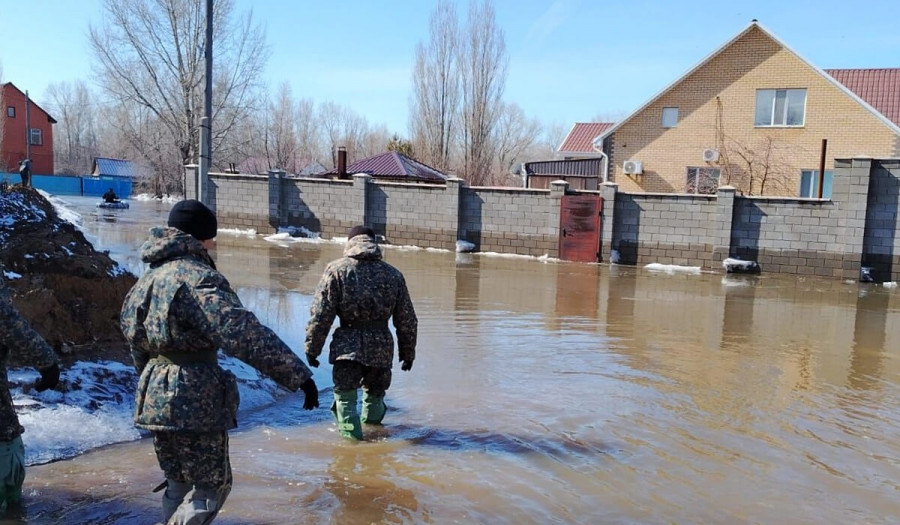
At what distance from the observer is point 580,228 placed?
18.6 meters

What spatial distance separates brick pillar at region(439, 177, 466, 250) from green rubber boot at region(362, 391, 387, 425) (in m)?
15.3

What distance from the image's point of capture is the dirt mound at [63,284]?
203 inches

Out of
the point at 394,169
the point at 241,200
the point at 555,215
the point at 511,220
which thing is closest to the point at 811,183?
the point at 555,215

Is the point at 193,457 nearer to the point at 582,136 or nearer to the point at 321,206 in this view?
the point at 321,206

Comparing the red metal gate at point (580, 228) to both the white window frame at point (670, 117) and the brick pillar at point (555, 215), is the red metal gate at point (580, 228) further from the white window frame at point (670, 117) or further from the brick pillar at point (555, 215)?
the white window frame at point (670, 117)

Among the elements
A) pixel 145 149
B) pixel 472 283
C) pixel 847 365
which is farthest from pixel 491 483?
pixel 145 149

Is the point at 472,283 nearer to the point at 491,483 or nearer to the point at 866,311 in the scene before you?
the point at 866,311

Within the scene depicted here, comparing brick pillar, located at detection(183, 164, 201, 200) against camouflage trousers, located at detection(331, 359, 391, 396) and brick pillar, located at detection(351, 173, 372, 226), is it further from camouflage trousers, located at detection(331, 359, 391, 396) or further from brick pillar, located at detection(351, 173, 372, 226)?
camouflage trousers, located at detection(331, 359, 391, 396)

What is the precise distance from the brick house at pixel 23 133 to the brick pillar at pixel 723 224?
51045 mm

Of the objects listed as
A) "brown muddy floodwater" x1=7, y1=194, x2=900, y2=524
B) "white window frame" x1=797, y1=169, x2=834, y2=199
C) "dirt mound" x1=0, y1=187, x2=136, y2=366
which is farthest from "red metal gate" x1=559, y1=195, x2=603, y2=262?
"dirt mound" x1=0, y1=187, x2=136, y2=366

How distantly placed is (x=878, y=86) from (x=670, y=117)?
801cm

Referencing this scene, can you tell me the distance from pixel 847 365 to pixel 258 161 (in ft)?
163

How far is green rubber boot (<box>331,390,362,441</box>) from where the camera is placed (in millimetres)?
4621

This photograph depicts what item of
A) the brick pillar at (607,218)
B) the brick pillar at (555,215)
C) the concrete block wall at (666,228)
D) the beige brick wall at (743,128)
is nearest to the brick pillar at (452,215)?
the brick pillar at (555,215)
